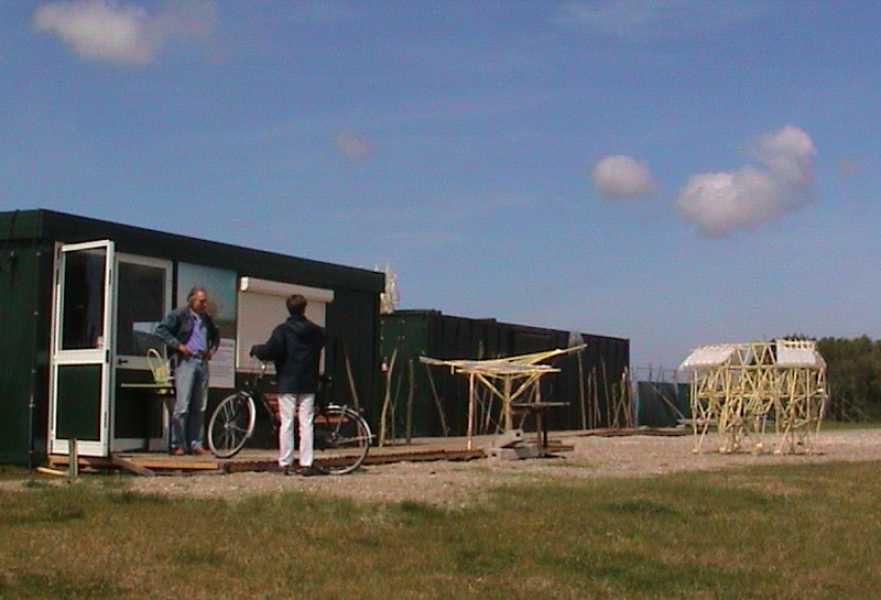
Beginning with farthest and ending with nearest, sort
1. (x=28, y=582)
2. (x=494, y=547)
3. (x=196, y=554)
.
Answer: (x=494, y=547) → (x=196, y=554) → (x=28, y=582)

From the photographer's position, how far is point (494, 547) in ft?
25.6

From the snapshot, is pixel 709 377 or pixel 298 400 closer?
pixel 298 400

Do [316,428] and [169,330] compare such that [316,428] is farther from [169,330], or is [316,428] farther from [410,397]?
[410,397]

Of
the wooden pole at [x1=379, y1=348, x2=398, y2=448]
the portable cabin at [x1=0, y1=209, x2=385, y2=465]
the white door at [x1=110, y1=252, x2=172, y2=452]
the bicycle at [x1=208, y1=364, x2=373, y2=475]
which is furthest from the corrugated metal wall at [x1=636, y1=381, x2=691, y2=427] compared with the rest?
the white door at [x1=110, y1=252, x2=172, y2=452]

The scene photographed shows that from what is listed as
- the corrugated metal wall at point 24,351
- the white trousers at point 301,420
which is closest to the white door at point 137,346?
the corrugated metal wall at point 24,351

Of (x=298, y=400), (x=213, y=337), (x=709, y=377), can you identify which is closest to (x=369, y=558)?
(x=298, y=400)

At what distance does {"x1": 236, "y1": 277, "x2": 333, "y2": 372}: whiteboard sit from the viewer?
1627cm

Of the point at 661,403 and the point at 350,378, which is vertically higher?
the point at 350,378

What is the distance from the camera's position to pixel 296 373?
483 inches

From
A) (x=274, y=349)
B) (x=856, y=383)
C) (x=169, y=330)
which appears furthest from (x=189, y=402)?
(x=856, y=383)

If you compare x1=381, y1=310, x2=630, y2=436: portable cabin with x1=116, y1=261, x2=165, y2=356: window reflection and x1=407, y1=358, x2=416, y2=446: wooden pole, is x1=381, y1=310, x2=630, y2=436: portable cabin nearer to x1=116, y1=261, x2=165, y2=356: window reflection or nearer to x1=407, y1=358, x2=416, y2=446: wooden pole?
x1=407, y1=358, x2=416, y2=446: wooden pole

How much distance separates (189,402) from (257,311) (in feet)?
9.77

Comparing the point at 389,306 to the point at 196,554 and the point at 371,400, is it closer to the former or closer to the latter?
the point at 371,400

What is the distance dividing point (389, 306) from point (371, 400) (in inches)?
732
